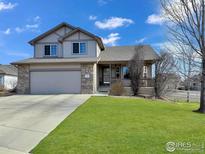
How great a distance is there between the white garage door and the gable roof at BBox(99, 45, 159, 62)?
3950mm

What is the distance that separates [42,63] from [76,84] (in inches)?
157

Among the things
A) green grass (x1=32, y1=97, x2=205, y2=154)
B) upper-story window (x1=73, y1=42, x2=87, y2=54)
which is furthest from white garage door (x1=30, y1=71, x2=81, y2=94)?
green grass (x1=32, y1=97, x2=205, y2=154)

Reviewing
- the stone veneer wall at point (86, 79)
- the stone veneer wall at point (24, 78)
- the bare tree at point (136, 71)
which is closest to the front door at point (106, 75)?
the stone veneer wall at point (86, 79)

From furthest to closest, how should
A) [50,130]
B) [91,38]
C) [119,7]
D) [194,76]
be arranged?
[91,38] → [119,7] → [194,76] → [50,130]

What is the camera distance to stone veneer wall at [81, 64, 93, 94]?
853 inches

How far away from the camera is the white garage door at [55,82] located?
72.1 ft

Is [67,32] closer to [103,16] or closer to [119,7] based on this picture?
[103,16]

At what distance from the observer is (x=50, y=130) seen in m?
7.75

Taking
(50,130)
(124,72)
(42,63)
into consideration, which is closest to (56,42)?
(42,63)

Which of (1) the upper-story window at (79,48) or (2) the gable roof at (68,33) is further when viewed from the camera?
(1) the upper-story window at (79,48)

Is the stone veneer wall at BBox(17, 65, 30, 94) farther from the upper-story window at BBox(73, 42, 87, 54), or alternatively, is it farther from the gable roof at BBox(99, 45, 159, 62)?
the gable roof at BBox(99, 45, 159, 62)

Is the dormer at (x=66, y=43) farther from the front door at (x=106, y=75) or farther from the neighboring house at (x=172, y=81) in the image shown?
the neighboring house at (x=172, y=81)

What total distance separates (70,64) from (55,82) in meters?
2.39

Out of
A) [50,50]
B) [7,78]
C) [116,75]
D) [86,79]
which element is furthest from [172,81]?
[7,78]
